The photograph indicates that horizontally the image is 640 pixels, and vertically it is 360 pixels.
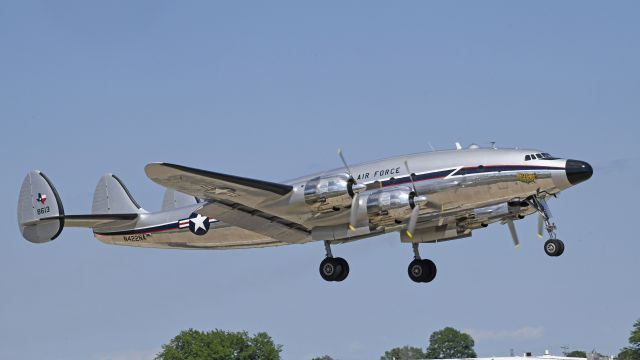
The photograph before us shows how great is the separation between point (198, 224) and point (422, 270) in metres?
7.92

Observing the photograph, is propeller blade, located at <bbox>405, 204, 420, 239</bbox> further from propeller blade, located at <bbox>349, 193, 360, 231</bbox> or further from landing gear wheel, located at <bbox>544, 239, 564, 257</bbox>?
landing gear wheel, located at <bbox>544, 239, 564, 257</bbox>

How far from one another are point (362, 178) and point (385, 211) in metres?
1.68

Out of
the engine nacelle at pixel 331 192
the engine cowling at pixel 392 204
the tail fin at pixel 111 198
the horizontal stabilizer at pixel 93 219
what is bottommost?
the engine cowling at pixel 392 204

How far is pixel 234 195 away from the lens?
114 ft

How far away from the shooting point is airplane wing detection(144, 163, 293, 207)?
32.2 metres

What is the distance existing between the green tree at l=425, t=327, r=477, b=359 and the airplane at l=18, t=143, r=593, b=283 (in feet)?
274


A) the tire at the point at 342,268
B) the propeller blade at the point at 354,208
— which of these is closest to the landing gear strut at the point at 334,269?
the tire at the point at 342,268

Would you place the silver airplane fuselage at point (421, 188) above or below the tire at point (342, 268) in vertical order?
above

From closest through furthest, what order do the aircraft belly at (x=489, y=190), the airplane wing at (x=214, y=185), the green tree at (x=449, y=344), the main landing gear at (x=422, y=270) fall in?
the airplane wing at (x=214, y=185)
the aircraft belly at (x=489, y=190)
the main landing gear at (x=422, y=270)
the green tree at (x=449, y=344)

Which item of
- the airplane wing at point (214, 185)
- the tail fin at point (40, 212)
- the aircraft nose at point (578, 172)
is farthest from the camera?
the tail fin at point (40, 212)

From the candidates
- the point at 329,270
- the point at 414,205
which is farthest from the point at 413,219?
the point at 329,270

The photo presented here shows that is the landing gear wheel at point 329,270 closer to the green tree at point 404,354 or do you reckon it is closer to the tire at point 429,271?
the tire at point 429,271

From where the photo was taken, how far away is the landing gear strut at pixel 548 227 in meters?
34.2

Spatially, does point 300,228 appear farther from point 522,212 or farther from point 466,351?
point 466,351
